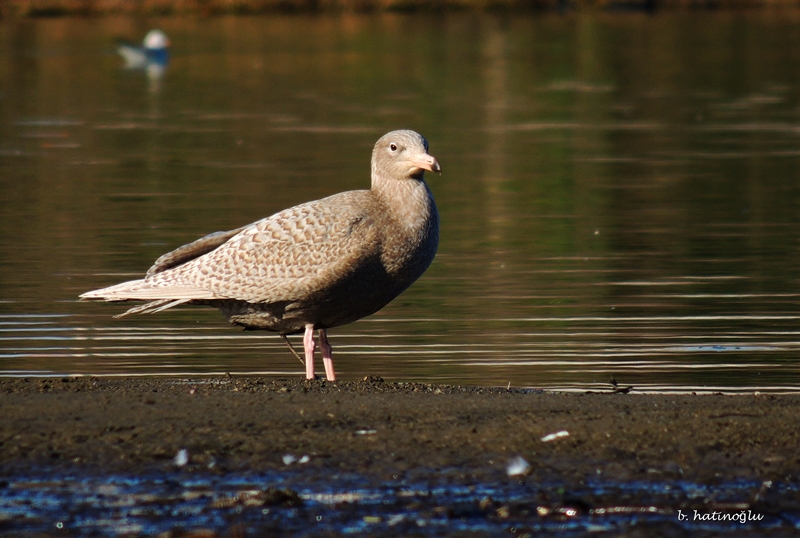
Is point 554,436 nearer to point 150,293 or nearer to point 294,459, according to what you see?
point 294,459

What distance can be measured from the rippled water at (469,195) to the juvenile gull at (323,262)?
72 cm

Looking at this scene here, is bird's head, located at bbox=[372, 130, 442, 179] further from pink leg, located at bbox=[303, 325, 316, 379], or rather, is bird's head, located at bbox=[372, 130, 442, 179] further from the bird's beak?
pink leg, located at bbox=[303, 325, 316, 379]

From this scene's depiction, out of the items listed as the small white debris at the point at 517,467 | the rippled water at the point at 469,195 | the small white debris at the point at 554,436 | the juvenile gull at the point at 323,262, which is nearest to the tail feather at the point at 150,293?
the juvenile gull at the point at 323,262

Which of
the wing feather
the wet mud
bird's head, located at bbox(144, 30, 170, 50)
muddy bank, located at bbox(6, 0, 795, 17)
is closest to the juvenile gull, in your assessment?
the wing feather

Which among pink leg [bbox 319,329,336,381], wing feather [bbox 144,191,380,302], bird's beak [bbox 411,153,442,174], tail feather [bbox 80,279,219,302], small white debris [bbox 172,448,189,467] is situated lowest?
pink leg [bbox 319,329,336,381]

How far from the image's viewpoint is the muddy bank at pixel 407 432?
6.82 metres

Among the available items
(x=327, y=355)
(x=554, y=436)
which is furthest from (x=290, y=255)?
(x=554, y=436)

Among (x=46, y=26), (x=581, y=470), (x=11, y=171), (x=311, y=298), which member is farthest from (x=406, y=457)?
(x=46, y=26)

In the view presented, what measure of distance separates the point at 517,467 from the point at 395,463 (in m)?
0.54

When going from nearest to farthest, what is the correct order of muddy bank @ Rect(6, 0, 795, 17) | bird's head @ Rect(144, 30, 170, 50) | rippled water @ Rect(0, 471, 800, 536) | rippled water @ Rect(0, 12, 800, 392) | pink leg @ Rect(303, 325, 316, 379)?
1. rippled water @ Rect(0, 471, 800, 536)
2. pink leg @ Rect(303, 325, 316, 379)
3. rippled water @ Rect(0, 12, 800, 392)
4. bird's head @ Rect(144, 30, 170, 50)
5. muddy bank @ Rect(6, 0, 795, 17)

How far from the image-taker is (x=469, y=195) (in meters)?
19.8

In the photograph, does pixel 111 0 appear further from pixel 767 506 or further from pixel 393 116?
pixel 767 506

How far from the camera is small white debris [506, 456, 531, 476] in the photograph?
6.69 meters

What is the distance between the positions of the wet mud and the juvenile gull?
34.8 inches
